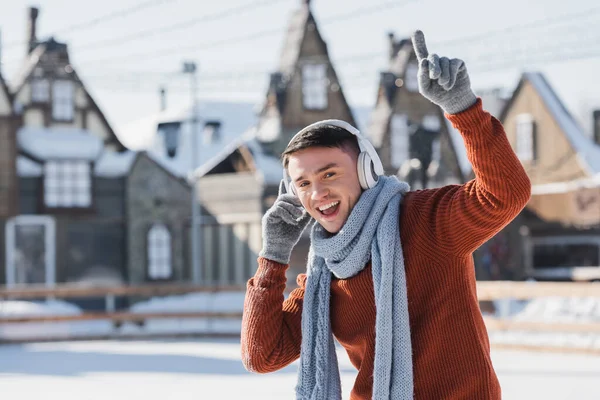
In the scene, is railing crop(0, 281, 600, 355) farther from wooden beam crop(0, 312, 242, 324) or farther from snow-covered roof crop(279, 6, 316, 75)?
snow-covered roof crop(279, 6, 316, 75)

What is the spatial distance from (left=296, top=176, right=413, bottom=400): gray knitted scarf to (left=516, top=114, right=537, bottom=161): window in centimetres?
2336

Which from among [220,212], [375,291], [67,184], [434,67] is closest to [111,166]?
[67,184]

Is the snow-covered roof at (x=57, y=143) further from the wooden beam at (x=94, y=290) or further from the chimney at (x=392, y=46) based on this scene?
the chimney at (x=392, y=46)

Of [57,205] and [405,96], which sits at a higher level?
[405,96]

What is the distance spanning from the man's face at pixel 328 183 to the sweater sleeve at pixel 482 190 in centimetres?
33

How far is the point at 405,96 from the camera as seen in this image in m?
25.2

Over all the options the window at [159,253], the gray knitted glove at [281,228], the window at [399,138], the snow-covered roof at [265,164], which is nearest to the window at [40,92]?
the window at [159,253]

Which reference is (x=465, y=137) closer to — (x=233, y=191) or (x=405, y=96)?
(x=233, y=191)

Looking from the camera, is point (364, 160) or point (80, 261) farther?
point (80, 261)

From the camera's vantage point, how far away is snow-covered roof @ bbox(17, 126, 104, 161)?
2136 centimetres

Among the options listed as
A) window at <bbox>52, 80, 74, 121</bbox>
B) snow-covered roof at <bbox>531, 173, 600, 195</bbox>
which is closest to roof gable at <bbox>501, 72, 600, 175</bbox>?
snow-covered roof at <bbox>531, 173, 600, 195</bbox>

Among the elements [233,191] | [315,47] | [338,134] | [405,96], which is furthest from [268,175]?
[338,134]

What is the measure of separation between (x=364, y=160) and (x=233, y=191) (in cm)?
1977

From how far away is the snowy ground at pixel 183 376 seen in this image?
27.9 feet
